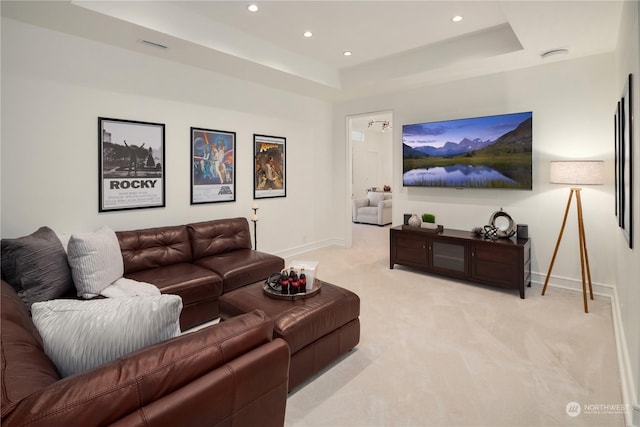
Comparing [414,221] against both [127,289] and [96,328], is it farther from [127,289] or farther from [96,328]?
[96,328]

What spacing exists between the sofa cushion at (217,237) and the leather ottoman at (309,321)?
1.31 meters

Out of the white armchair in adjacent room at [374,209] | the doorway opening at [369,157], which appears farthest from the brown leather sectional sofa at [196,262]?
the doorway opening at [369,157]

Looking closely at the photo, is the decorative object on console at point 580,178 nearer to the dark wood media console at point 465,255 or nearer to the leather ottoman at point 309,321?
the dark wood media console at point 465,255

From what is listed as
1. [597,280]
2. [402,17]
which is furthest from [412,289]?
[402,17]

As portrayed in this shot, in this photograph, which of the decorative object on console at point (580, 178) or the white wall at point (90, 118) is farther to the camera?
the decorative object on console at point (580, 178)

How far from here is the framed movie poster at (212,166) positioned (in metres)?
4.26

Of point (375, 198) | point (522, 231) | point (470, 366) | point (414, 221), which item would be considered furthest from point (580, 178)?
point (375, 198)

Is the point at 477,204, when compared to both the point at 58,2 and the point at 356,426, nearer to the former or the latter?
the point at 356,426

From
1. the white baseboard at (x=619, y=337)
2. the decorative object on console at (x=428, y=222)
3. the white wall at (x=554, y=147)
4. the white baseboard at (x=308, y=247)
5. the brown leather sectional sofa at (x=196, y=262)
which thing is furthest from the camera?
the white baseboard at (x=308, y=247)

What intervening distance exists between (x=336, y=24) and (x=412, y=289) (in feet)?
10.1

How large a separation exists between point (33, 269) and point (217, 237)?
6.03 ft

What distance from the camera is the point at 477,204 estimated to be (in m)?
4.63

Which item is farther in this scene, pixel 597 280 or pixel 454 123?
pixel 454 123

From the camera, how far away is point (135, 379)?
3.41 feet
